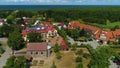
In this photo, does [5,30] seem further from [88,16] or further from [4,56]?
[88,16]

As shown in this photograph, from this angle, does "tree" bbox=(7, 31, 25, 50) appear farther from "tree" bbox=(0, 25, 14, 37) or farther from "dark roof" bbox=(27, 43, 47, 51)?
"tree" bbox=(0, 25, 14, 37)

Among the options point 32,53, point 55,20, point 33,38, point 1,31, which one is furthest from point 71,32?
point 55,20

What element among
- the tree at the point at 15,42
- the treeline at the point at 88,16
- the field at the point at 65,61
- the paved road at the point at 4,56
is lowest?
the treeline at the point at 88,16

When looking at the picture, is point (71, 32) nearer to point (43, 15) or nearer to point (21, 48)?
point (21, 48)

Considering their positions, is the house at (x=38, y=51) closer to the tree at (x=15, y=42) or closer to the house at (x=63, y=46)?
the house at (x=63, y=46)

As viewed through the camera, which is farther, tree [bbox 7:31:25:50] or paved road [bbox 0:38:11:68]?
tree [bbox 7:31:25:50]

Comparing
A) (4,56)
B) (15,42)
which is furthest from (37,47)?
(15,42)

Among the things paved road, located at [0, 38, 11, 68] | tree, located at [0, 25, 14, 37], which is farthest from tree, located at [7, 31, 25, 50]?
tree, located at [0, 25, 14, 37]

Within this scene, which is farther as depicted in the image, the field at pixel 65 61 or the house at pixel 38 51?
the house at pixel 38 51

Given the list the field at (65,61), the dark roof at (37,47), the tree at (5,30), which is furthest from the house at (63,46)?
the tree at (5,30)

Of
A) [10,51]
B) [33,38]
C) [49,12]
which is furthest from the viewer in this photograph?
[49,12]

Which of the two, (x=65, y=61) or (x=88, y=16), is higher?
(x=65, y=61)
